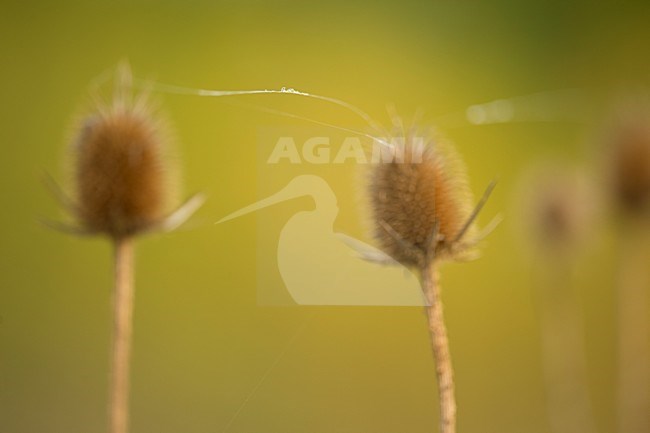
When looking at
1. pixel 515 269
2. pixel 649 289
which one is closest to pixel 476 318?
pixel 515 269

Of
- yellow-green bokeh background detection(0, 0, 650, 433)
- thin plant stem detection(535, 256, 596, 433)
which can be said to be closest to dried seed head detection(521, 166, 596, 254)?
thin plant stem detection(535, 256, 596, 433)

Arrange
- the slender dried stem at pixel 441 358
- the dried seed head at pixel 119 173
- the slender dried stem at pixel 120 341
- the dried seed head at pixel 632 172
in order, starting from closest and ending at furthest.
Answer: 1. the slender dried stem at pixel 441 358
2. the slender dried stem at pixel 120 341
3. the dried seed head at pixel 119 173
4. the dried seed head at pixel 632 172

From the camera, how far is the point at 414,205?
3.12 feet

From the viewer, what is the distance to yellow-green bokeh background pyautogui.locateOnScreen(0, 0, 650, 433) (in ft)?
7.20

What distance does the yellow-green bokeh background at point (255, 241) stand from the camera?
7.20ft

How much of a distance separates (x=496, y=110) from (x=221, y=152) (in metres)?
0.94

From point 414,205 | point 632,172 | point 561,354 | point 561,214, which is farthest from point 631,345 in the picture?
point 414,205

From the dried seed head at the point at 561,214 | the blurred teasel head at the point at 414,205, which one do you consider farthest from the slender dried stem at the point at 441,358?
the dried seed head at the point at 561,214

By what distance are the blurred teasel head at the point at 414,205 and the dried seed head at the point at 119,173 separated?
1.42ft

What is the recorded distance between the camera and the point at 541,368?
2.34 meters

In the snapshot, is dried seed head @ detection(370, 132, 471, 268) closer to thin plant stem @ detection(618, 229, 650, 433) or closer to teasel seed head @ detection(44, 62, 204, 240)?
teasel seed head @ detection(44, 62, 204, 240)

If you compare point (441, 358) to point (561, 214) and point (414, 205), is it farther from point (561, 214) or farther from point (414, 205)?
point (561, 214)

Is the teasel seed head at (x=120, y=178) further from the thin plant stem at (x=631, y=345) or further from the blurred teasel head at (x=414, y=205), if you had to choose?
the thin plant stem at (x=631, y=345)

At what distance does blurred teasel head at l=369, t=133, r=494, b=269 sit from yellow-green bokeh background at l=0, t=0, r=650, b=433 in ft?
3.06
